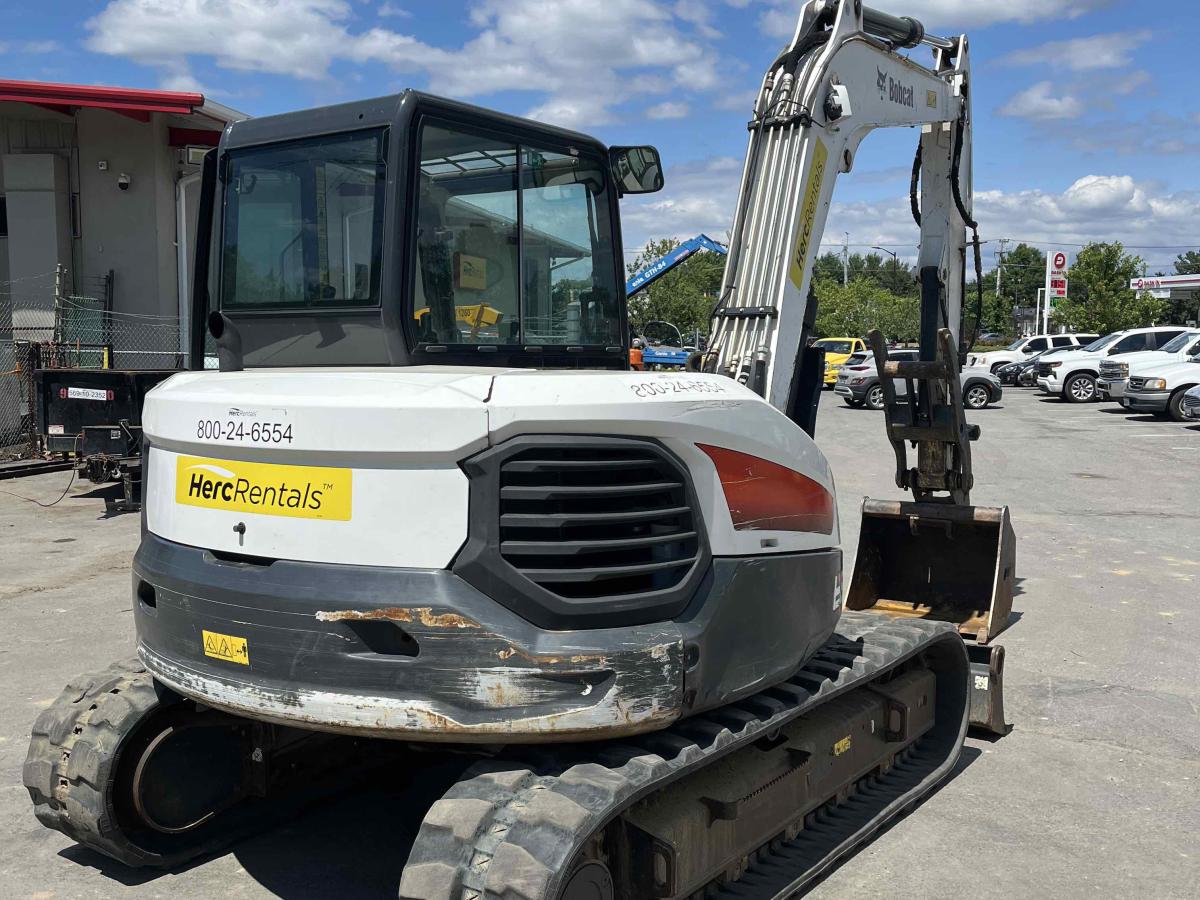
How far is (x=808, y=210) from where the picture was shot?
5.97 metres

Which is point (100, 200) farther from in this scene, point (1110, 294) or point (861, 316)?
point (861, 316)

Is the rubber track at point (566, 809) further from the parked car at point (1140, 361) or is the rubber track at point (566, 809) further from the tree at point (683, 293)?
the tree at point (683, 293)

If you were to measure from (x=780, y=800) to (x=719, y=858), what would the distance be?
0.46 m

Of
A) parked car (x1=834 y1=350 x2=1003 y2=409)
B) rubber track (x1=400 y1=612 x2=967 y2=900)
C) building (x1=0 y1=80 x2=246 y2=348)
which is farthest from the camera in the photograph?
parked car (x1=834 y1=350 x2=1003 y2=409)

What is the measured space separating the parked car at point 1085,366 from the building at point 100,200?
2217cm

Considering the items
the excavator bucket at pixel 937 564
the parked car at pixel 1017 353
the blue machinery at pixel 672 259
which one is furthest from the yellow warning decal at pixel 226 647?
the parked car at pixel 1017 353

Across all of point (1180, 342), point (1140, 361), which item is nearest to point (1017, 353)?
point (1180, 342)

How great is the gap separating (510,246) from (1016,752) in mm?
3629

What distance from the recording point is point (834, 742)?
4652 millimetres

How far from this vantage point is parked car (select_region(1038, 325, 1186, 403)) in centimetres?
2908

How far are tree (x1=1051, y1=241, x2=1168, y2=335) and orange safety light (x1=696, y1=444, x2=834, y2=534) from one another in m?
51.7

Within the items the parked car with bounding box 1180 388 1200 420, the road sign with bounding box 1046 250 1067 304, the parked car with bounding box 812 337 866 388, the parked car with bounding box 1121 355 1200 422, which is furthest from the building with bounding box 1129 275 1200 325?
the parked car with bounding box 1180 388 1200 420

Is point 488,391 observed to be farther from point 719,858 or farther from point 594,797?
point 719,858

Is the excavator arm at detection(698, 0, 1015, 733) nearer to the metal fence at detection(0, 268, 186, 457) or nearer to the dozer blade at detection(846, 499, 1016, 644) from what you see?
the dozer blade at detection(846, 499, 1016, 644)
